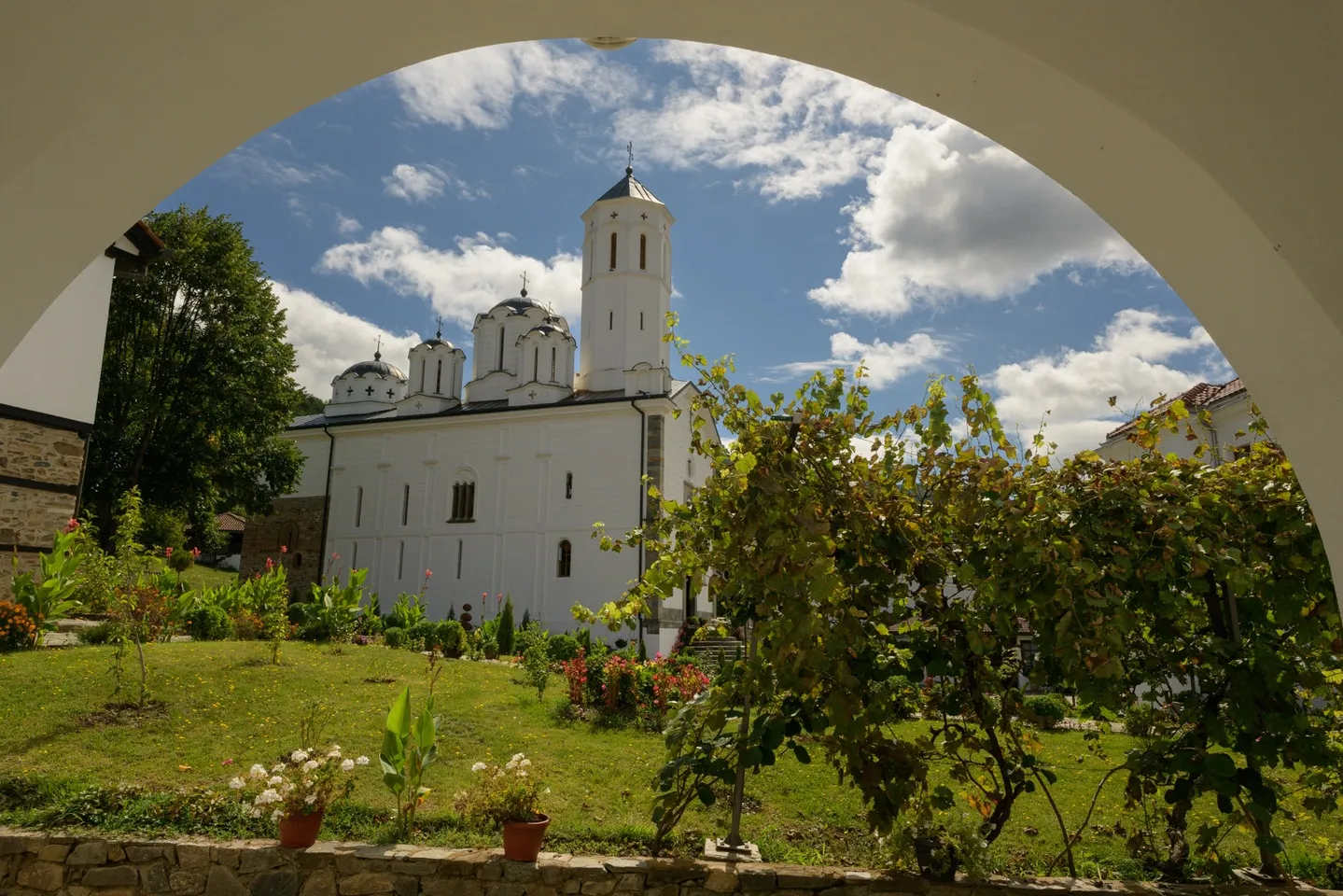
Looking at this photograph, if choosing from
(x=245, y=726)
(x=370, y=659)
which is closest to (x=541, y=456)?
(x=370, y=659)

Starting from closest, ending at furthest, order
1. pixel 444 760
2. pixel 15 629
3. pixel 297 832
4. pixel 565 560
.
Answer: pixel 297 832, pixel 444 760, pixel 15 629, pixel 565 560

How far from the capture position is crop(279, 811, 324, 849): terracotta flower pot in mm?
4715

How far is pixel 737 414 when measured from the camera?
416 centimetres

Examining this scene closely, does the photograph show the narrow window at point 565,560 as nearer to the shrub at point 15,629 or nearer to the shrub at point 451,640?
the shrub at point 451,640

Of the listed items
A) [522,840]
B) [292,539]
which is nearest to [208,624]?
[522,840]

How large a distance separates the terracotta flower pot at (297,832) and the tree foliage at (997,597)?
216 centimetres

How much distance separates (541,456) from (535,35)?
23.2 m

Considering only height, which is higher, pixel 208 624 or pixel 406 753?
pixel 208 624

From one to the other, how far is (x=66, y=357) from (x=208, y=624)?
3937 millimetres

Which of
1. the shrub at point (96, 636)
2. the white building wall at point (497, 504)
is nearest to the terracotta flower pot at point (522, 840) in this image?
the shrub at point (96, 636)

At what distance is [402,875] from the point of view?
180 inches

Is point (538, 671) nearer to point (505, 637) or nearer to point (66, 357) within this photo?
point (505, 637)

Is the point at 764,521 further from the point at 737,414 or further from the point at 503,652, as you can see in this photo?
the point at 503,652

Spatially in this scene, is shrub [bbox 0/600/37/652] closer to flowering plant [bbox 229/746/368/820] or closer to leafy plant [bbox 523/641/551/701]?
leafy plant [bbox 523/641/551/701]
